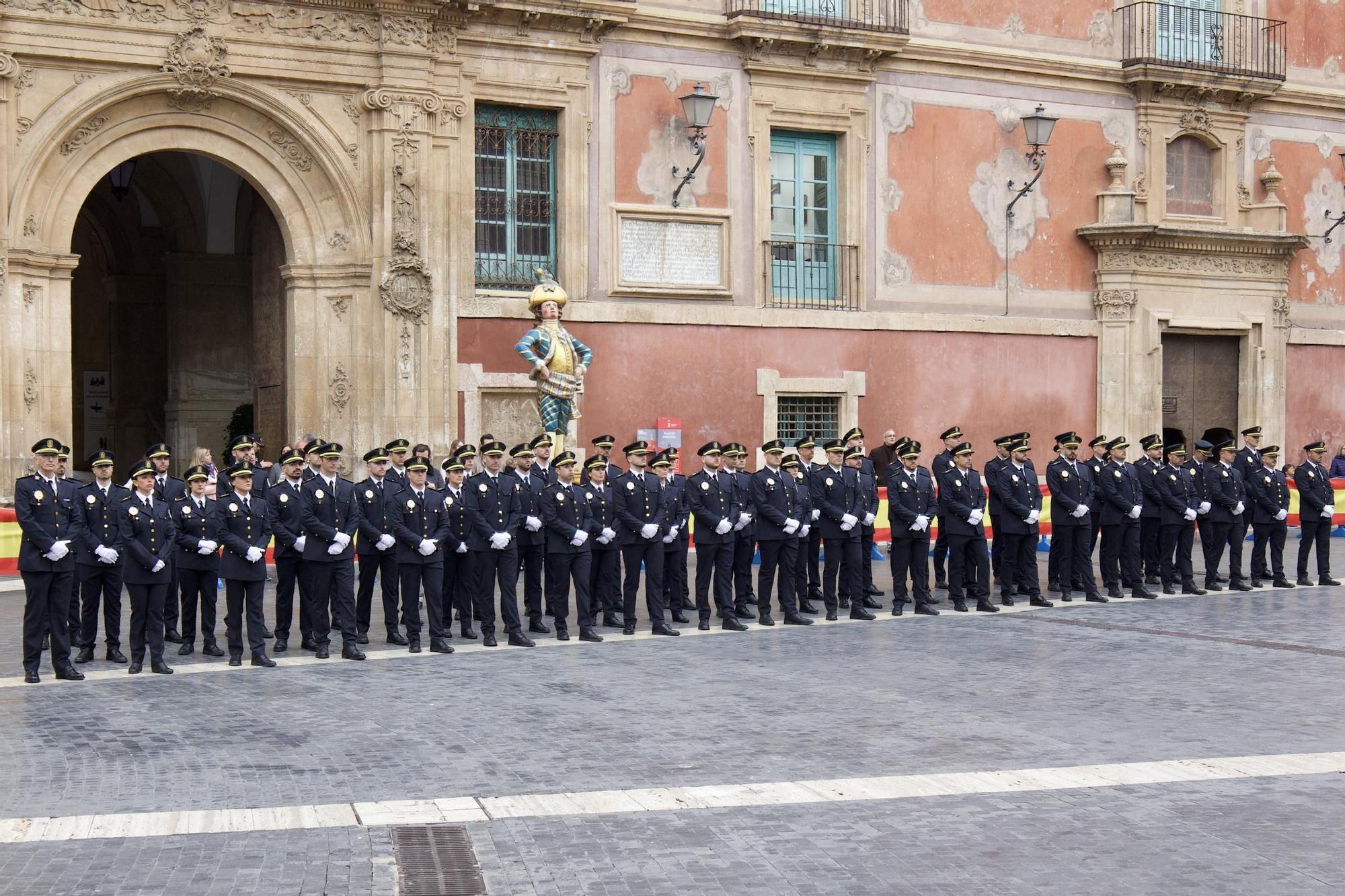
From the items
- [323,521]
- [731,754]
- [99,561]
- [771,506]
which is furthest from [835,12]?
[731,754]

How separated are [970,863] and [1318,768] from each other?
8.89ft

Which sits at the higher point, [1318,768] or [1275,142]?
[1275,142]

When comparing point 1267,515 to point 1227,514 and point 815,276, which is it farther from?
point 815,276

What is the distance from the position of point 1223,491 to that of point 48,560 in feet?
39.6

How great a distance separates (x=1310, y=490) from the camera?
1850cm

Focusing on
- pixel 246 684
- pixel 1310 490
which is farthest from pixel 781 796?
pixel 1310 490

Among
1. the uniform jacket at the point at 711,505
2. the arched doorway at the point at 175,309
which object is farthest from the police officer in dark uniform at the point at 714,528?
the arched doorway at the point at 175,309

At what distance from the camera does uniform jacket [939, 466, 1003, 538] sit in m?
16.3

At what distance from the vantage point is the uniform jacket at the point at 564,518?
14109 mm

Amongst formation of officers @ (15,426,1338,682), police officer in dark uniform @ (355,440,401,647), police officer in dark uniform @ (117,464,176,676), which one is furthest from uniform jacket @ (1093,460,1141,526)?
police officer in dark uniform @ (117,464,176,676)

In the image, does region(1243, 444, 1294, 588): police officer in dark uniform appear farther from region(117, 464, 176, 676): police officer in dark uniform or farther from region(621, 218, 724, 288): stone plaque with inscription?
region(117, 464, 176, 676): police officer in dark uniform

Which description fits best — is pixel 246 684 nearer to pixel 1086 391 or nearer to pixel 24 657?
pixel 24 657

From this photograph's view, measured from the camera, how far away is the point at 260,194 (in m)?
20.9

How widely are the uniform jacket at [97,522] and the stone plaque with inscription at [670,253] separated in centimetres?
1033
